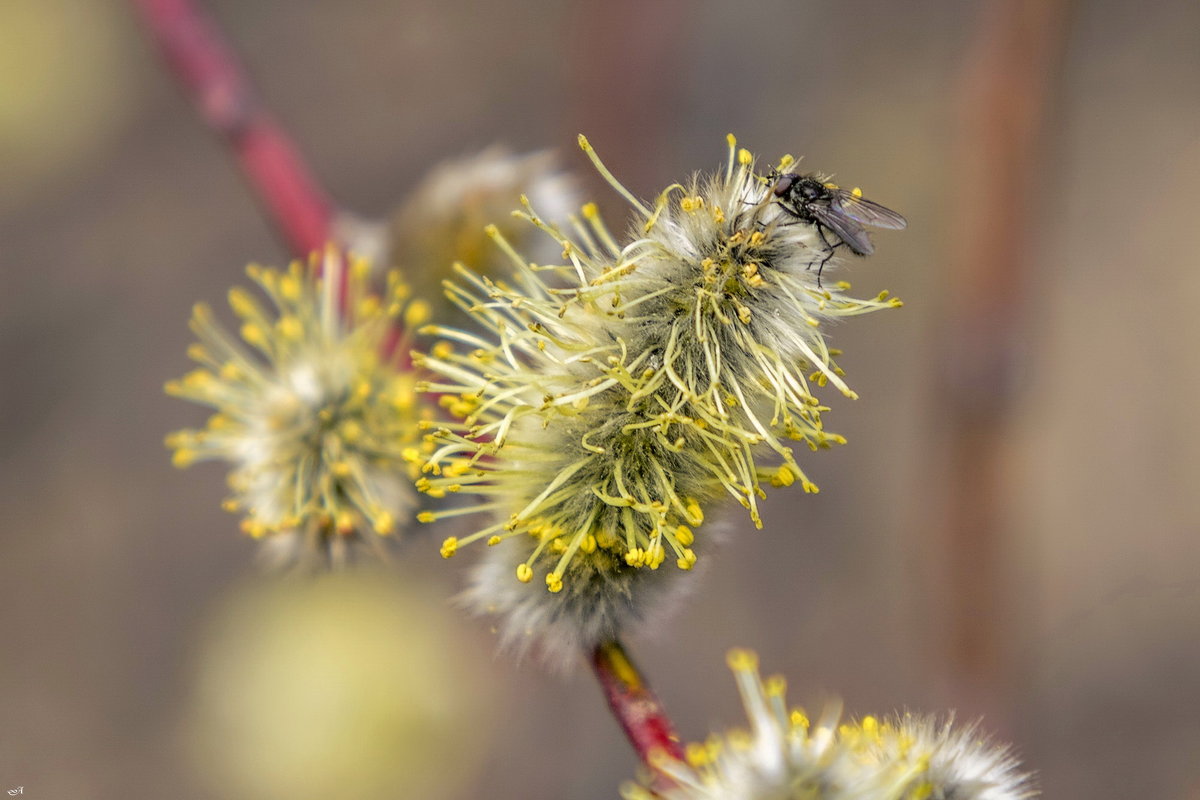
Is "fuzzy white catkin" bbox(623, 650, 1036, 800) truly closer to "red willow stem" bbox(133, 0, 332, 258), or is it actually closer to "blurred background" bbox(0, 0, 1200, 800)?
"red willow stem" bbox(133, 0, 332, 258)

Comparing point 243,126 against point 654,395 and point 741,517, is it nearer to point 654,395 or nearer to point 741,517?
point 654,395

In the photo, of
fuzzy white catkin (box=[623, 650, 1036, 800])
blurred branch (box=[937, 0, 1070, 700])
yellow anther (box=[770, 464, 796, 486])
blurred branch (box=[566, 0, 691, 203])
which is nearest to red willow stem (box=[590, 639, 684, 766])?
fuzzy white catkin (box=[623, 650, 1036, 800])

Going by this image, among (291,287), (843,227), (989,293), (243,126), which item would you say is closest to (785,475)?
(843,227)

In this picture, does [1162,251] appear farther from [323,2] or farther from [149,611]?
[149,611]

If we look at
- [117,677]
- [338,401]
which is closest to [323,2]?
[117,677]

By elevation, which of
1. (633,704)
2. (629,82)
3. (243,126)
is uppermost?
(629,82)

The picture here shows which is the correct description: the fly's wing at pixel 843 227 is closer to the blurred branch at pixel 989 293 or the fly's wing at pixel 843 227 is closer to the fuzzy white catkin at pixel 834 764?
the fuzzy white catkin at pixel 834 764
